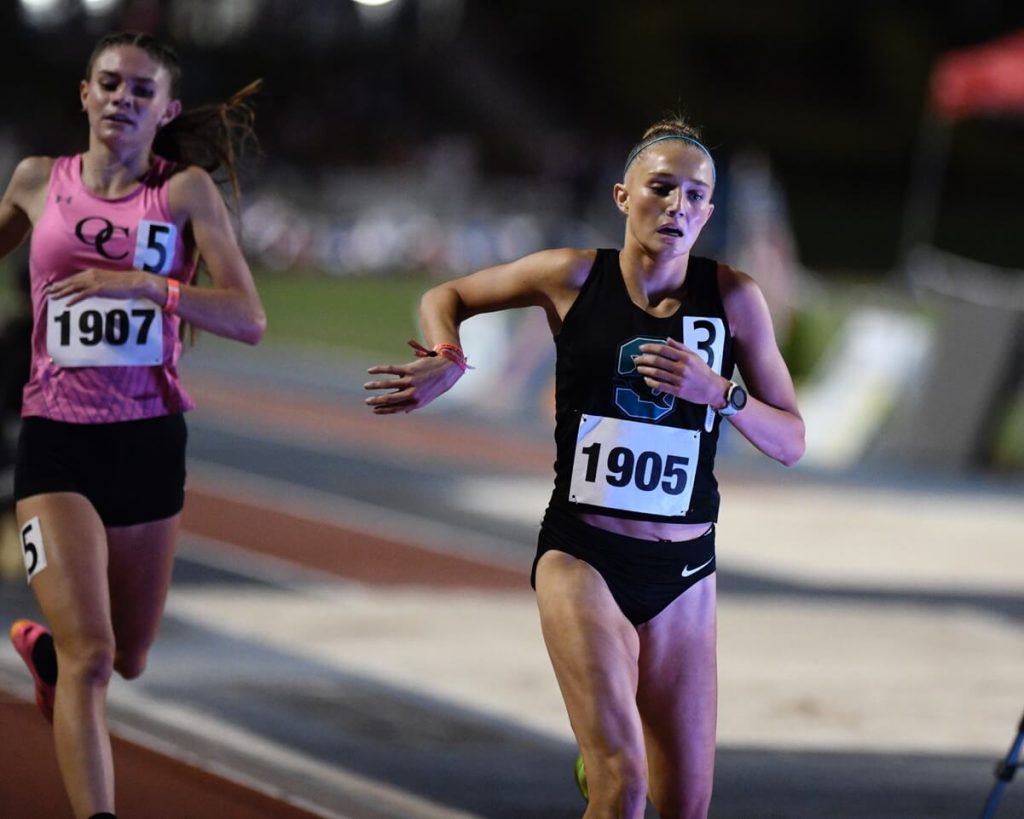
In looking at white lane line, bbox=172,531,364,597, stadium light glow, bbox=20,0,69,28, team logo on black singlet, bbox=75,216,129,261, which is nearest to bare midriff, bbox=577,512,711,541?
team logo on black singlet, bbox=75,216,129,261

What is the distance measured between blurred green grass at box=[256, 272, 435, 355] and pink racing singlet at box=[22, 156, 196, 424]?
2028 centimetres

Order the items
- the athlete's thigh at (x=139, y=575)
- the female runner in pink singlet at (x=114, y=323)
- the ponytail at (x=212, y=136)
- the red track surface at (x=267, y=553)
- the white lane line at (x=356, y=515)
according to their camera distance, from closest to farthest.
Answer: the female runner in pink singlet at (x=114, y=323) < the athlete's thigh at (x=139, y=575) < the ponytail at (x=212, y=136) < the red track surface at (x=267, y=553) < the white lane line at (x=356, y=515)

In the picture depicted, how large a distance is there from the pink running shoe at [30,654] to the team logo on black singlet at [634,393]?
1.94 metres

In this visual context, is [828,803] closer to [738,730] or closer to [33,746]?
[738,730]

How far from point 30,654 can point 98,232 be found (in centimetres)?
126

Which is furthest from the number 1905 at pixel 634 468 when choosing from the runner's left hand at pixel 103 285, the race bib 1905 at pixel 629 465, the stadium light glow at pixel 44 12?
the stadium light glow at pixel 44 12

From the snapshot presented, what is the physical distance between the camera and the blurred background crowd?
40.8m

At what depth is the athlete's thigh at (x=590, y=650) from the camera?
15.3ft

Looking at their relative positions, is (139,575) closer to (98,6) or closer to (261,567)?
(261,567)

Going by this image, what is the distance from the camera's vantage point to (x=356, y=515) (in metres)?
13.6

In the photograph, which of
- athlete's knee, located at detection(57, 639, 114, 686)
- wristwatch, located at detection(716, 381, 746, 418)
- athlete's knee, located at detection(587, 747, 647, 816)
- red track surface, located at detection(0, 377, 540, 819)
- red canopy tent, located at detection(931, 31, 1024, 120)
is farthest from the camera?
red canopy tent, located at detection(931, 31, 1024, 120)

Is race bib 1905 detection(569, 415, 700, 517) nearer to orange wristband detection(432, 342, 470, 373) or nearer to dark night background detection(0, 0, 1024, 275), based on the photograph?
orange wristband detection(432, 342, 470, 373)

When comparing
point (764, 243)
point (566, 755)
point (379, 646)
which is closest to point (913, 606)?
point (379, 646)

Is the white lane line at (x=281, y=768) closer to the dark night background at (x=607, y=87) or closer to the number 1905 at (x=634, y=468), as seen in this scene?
the number 1905 at (x=634, y=468)
